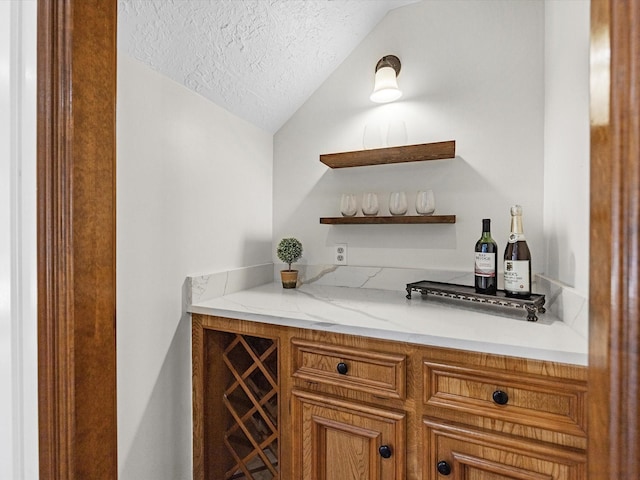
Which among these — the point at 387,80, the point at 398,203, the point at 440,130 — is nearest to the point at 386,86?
the point at 387,80

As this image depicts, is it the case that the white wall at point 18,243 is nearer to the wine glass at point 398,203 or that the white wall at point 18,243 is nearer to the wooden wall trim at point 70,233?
the wooden wall trim at point 70,233

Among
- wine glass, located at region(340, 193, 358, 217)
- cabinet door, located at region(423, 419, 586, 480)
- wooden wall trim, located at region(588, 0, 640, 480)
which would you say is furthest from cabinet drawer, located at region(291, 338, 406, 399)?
wine glass, located at region(340, 193, 358, 217)

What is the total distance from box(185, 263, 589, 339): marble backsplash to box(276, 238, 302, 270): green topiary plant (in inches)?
6.3

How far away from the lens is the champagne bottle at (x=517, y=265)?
1236 millimetres

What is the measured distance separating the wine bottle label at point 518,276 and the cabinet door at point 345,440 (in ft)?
2.10

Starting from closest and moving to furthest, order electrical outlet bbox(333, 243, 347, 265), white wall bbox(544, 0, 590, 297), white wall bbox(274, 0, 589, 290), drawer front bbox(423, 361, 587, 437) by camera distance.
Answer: drawer front bbox(423, 361, 587, 437) → white wall bbox(544, 0, 590, 297) → white wall bbox(274, 0, 589, 290) → electrical outlet bbox(333, 243, 347, 265)

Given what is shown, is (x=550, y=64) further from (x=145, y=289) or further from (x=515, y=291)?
(x=145, y=289)

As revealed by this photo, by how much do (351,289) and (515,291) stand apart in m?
0.79

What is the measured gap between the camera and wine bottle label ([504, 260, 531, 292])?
4.05 ft

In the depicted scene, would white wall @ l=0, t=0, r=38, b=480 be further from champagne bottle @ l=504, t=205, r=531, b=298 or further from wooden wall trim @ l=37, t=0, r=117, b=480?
champagne bottle @ l=504, t=205, r=531, b=298

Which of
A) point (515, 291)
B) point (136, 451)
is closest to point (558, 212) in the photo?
point (515, 291)

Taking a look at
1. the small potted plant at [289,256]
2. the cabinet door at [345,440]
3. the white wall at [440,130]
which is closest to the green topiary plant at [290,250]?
the small potted plant at [289,256]

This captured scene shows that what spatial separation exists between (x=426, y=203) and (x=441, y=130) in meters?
0.38

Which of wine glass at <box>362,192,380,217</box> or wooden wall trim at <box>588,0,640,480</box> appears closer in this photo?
wooden wall trim at <box>588,0,640,480</box>
